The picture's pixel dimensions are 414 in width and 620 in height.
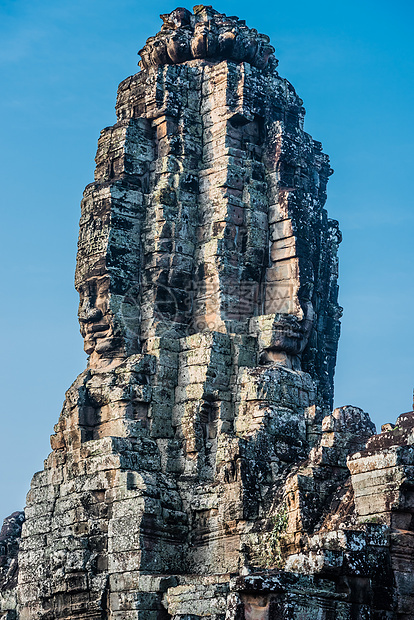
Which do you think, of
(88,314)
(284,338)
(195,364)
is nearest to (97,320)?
(88,314)

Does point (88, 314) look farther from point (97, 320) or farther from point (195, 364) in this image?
point (195, 364)

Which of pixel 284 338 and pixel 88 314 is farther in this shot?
pixel 88 314

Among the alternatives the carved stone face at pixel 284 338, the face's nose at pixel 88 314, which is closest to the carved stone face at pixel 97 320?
the face's nose at pixel 88 314

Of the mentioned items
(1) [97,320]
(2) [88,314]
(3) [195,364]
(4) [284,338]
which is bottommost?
(3) [195,364]

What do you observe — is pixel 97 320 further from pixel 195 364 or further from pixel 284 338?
pixel 284 338

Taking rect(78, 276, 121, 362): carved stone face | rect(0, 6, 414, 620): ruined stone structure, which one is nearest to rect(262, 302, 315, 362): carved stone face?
rect(0, 6, 414, 620): ruined stone structure

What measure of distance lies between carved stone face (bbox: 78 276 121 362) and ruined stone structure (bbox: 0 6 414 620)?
55mm

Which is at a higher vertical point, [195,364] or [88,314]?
[88,314]

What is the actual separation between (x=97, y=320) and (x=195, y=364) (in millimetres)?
3021

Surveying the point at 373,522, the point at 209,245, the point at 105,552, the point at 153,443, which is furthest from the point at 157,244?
the point at 373,522

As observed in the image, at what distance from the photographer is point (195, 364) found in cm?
3312

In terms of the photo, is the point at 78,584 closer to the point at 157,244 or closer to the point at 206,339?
the point at 206,339

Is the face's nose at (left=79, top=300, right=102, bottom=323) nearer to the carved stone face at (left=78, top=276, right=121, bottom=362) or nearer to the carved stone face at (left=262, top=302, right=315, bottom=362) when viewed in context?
the carved stone face at (left=78, top=276, right=121, bottom=362)

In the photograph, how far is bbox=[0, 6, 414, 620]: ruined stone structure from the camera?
3003 cm
